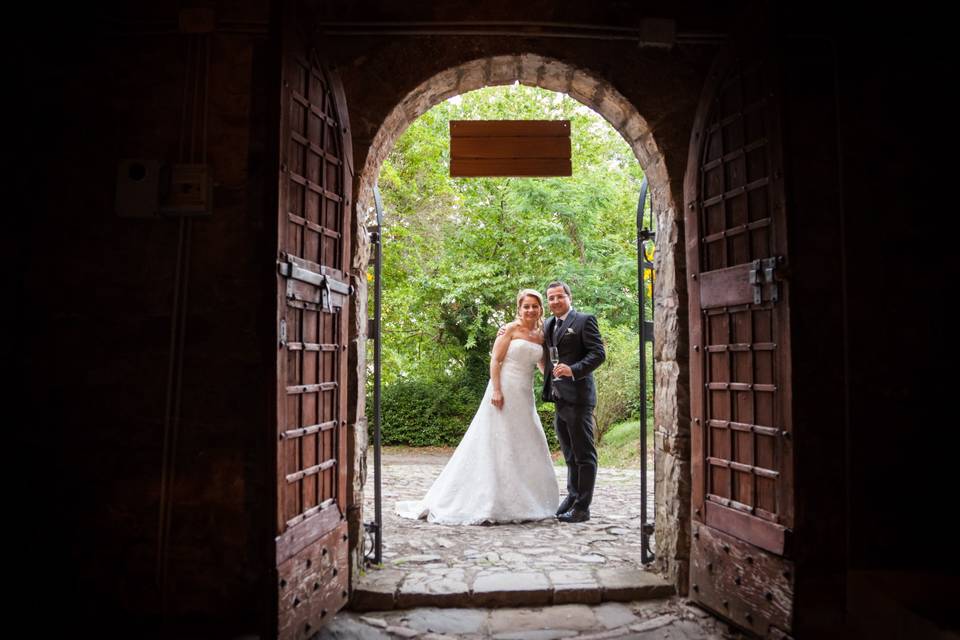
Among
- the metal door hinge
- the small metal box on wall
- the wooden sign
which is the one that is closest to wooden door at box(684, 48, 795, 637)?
the metal door hinge

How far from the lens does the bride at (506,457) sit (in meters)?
5.71

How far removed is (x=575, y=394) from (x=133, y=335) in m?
3.34

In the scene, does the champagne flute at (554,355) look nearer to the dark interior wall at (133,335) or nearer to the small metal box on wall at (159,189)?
the dark interior wall at (133,335)

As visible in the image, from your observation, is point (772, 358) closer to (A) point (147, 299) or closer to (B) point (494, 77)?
(B) point (494, 77)

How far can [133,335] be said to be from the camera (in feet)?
11.0

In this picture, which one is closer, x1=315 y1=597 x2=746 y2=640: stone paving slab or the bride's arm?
x1=315 y1=597 x2=746 y2=640: stone paving slab

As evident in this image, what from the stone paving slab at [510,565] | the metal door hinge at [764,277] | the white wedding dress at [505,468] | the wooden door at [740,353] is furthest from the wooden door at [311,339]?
the white wedding dress at [505,468]

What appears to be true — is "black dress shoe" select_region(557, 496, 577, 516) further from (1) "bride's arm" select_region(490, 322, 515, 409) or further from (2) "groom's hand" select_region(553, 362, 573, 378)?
(2) "groom's hand" select_region(553, 362, 573, 378)

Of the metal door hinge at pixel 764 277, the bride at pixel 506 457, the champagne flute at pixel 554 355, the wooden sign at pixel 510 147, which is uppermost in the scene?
the wooden sign at pixel 510 147

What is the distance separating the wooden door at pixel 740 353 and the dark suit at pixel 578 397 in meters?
1.73

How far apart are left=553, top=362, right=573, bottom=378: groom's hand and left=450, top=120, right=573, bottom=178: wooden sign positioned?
1.65 meters

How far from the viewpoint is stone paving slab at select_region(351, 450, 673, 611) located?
3.79 metres

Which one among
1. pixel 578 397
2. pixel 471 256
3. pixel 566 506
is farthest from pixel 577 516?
pixel 471 256

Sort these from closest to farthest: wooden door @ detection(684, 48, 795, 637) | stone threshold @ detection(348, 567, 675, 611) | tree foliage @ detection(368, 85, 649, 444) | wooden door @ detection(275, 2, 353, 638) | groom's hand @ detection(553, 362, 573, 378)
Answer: wooden door @ detection(275, 2, 353, 638) → wooden door @ detection(684, 48, 795, 637) → stone threshold @ detection(348, 567, 675, 611) → groom's hand @ detection(553, 362, 573, 378) → tree foliage @ detection(368, 85, 649, 444)
